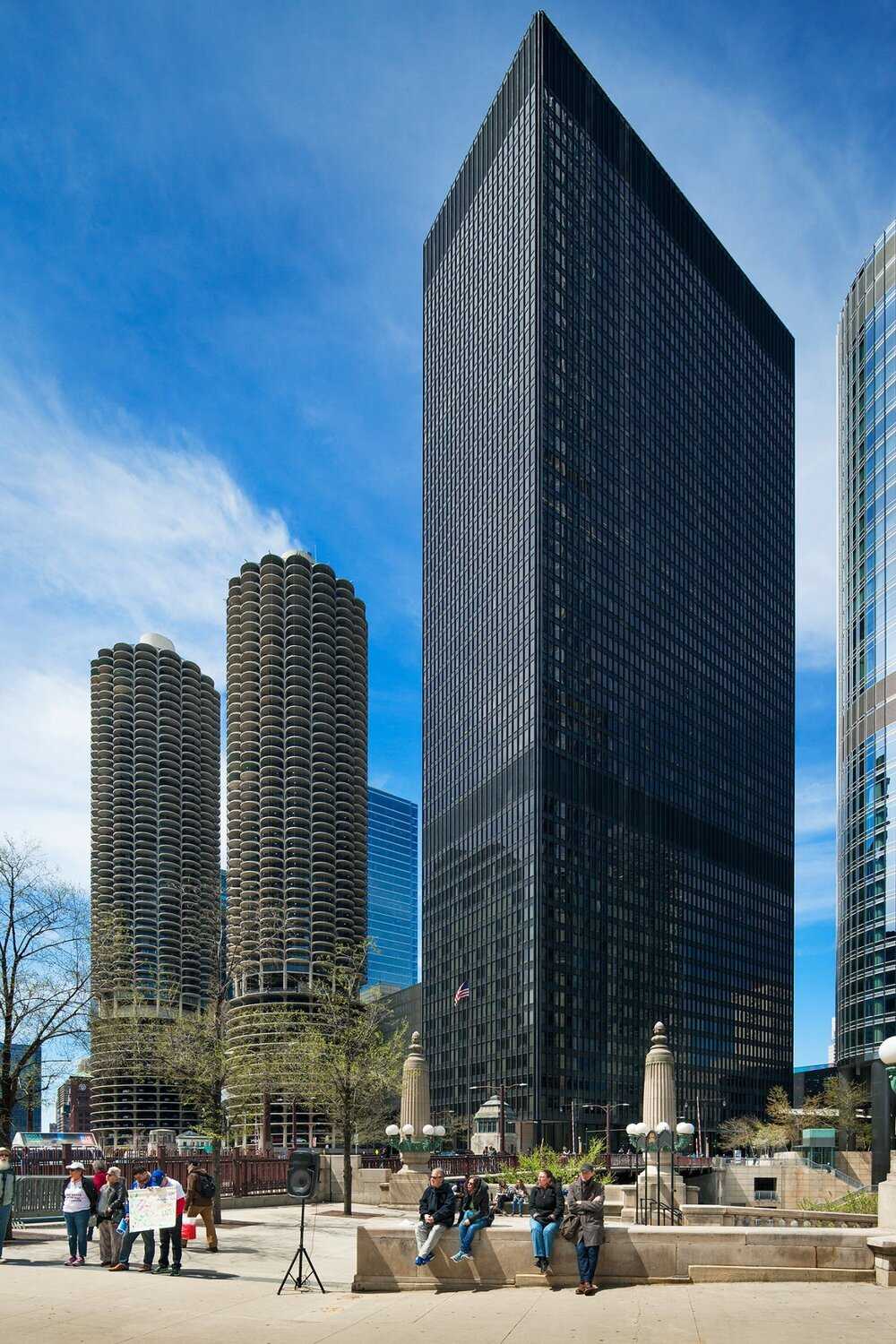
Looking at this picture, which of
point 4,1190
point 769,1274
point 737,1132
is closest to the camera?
point 769,1274

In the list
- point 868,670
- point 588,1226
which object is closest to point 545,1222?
point 588,1226

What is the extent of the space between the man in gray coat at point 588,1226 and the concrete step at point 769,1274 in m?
1.57

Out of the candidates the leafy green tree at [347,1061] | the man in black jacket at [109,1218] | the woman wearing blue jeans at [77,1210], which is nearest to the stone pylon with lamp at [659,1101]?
the leafy green tree at [347,1061]

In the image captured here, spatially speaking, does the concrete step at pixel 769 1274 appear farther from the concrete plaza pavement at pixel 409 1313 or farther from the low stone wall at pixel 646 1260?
the concrete plaza pavement at pixel 409 1313

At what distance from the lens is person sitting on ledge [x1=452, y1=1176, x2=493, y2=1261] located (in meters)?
19.8

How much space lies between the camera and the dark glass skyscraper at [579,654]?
502ft

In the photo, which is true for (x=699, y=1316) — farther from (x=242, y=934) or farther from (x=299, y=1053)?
(x=299, y=1053)

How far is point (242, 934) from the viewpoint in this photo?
59656 millimetres

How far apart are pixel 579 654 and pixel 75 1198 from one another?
138654 mm

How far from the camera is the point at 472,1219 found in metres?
19.8

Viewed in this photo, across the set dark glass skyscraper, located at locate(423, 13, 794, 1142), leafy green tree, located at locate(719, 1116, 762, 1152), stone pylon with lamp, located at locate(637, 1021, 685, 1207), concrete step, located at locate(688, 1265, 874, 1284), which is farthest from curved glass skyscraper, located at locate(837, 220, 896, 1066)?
concrete step, located at locate(688, 1265, 874, 1284)

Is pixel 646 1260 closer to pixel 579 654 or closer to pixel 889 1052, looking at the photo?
pixel 889 1052

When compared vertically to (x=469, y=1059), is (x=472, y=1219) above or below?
above

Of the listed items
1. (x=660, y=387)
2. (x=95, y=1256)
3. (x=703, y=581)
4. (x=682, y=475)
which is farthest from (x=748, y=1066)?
(x=95, y=1256)
